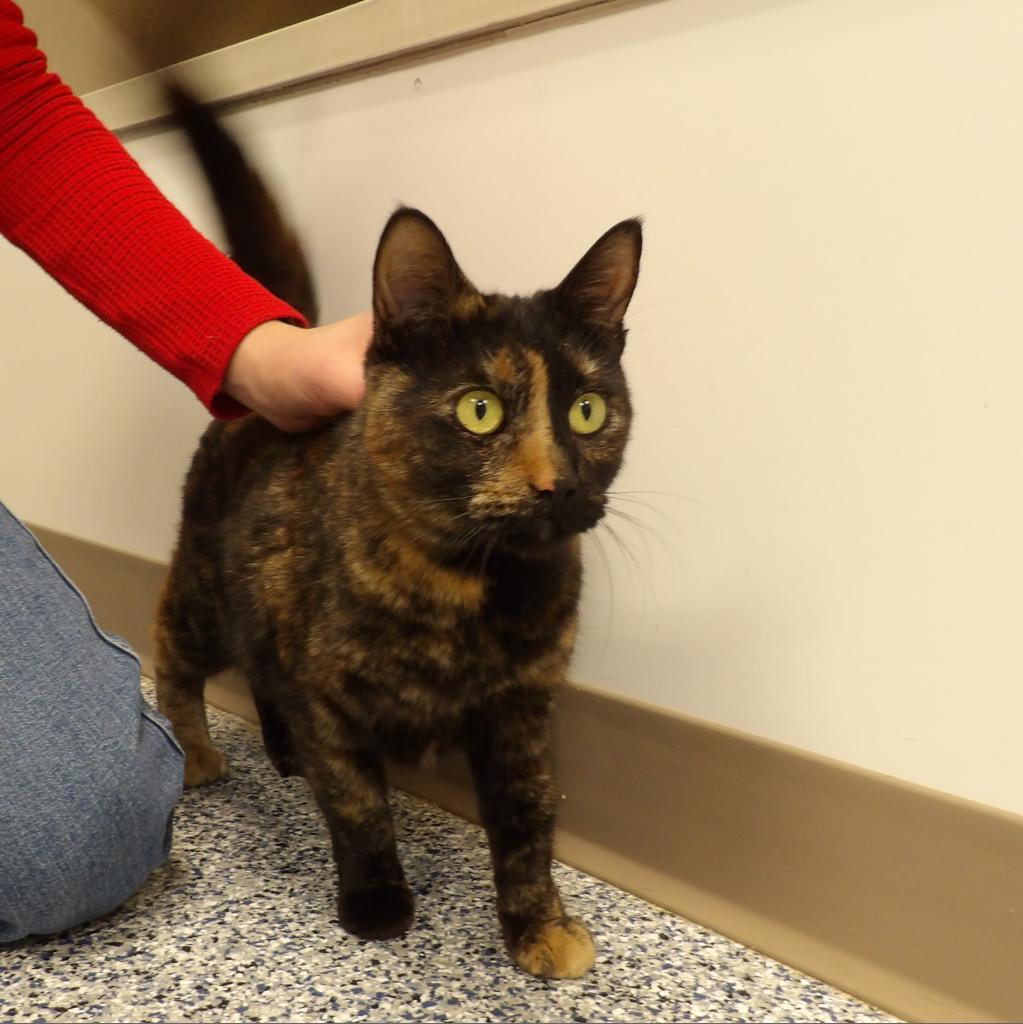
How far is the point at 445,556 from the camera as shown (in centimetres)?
79

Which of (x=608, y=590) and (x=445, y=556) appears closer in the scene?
(x=445, y=556)

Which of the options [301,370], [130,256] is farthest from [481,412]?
[130,256]

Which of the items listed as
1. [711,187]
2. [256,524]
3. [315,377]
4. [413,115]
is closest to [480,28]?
[413,115]

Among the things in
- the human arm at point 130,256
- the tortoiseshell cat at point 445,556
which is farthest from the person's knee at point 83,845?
the human arm at point 130,256

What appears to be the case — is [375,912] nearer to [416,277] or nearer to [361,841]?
[361,841]

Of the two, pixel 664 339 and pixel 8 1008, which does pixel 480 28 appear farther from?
pixel 8 1008

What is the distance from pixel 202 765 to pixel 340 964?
1.48 feet

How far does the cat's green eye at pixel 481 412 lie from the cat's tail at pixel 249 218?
0.55 m

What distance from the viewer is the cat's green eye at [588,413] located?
764 millimetres

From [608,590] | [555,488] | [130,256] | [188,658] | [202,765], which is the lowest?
[202,765]

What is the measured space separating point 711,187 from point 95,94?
102 cm

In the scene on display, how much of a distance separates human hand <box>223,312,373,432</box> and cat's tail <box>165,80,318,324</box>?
0.26 meters

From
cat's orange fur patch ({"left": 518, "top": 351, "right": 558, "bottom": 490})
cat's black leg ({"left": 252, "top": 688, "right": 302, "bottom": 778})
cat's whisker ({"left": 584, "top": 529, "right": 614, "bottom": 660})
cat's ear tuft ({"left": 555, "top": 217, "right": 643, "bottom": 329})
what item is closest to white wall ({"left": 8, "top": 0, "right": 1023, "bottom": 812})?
cat's whisker ({"left": 584, "top": 529, "right": 614, "bottom": 660})

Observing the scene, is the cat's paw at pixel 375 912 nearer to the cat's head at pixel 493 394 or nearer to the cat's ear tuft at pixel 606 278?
the cat's head at pixel 493 394
